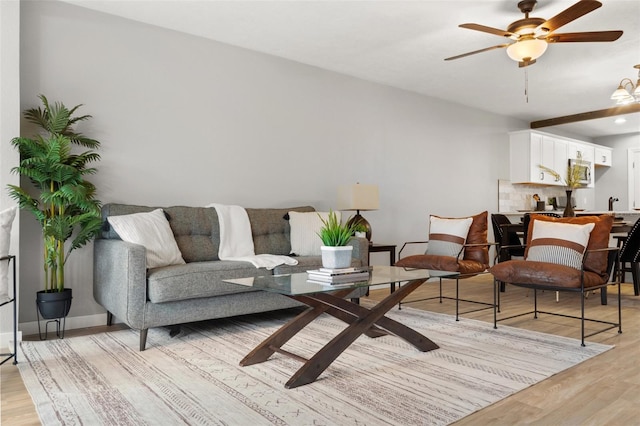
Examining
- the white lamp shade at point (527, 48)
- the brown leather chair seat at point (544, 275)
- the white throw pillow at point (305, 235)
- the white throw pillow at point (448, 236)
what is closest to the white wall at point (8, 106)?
the white throw pillow at point (305, 235)

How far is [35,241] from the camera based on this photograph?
369 centimetres

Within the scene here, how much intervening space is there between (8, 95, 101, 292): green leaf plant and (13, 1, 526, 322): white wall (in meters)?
0.20

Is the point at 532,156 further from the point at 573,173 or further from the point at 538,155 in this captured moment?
the point at 573,173

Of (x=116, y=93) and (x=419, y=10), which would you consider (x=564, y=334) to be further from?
(x=116, y=93)

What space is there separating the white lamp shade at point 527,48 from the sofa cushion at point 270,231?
98.6 inches

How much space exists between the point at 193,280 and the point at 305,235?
1386 millimetres

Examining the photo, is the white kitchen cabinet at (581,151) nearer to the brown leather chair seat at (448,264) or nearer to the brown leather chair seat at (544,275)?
the brown leather chair seat at (448,264)

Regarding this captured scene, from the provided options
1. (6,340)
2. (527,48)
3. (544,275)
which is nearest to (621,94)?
(527,48)

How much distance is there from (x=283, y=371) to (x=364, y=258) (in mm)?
1871

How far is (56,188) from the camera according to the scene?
11.8ft

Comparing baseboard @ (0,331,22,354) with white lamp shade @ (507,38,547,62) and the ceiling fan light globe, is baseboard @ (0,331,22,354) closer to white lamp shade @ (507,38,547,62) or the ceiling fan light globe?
white lamp shade @ (507,38,547,62)

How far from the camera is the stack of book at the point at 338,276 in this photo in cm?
271

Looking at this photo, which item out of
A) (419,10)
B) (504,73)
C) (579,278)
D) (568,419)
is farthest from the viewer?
(504,73)

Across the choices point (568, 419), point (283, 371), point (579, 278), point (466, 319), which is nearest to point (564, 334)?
point (579, 278)
